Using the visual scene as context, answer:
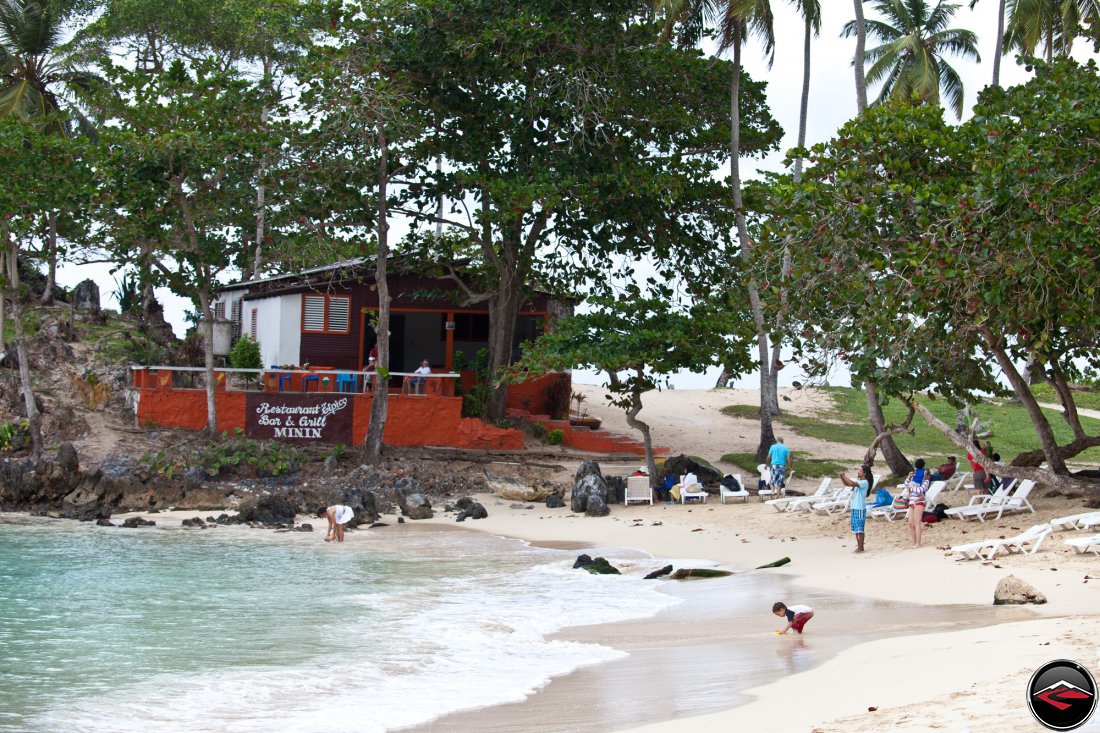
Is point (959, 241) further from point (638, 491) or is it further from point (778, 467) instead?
point (638, 491)

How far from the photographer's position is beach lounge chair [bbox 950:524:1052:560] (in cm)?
1400

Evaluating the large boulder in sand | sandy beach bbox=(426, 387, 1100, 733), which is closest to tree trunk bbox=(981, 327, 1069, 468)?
sandy beach bbox=(426, 387, 1100, 733)

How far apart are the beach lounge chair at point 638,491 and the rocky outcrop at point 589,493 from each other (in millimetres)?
566

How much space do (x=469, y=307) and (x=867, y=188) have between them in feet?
59.5

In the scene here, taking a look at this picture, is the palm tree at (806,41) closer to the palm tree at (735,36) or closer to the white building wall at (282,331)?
the palm tree at (735,36)

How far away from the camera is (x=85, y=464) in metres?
25.5

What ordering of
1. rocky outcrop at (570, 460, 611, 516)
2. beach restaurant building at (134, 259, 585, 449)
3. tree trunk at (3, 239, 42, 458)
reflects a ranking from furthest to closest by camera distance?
beach restaurant building at (134, 259, 585, 449)
tree trunk at (3, 239, 42, 458)
rocky outcrop at (570, 460, 611, 516)

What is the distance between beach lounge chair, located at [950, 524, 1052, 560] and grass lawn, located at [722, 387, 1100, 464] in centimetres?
1428

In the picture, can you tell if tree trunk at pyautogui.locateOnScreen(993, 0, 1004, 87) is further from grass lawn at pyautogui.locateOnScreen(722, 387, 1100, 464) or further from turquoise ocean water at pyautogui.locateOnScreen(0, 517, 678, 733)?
turquoise ocean water at pyautogui.locateOnScreen(0, 517, 678, 733)

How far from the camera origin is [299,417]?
28047 millimetres

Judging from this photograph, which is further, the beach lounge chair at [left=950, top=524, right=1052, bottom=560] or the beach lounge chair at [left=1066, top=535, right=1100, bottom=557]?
the beach lounge chair at [left=950, top=524, right=1052, bottom=560]

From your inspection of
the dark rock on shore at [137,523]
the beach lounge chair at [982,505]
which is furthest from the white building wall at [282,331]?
the beach lounge chair at [982,505]

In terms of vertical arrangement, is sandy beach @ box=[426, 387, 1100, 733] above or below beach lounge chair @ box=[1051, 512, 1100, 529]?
below

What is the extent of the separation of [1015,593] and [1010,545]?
10.9 ft
